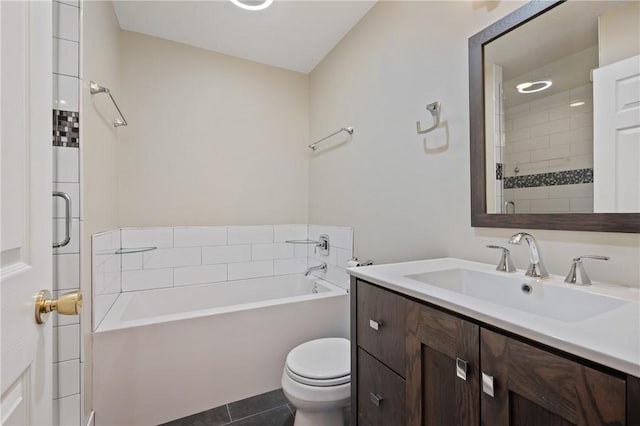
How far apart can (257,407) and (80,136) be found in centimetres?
174

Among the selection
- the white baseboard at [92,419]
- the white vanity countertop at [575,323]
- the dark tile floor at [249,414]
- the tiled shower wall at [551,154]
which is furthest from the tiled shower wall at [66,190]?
the tiled shower wall at [551,154]

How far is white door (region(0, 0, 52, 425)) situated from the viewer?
0.47 meters

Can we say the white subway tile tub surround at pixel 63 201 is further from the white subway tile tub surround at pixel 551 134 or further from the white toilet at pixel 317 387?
the white subway tile tub surround at pixel 551 134

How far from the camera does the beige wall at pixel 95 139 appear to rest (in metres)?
1.35

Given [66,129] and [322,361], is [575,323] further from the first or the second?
[66,129]

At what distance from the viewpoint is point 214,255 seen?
2.56 metres

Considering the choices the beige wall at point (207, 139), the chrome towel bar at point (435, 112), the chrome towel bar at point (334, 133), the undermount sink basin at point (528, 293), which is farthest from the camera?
the beige wall at point (207, 139)

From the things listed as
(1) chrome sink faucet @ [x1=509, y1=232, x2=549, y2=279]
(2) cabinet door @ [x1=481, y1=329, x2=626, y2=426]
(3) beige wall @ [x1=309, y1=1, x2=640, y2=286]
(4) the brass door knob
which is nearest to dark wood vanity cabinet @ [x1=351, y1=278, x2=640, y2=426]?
(2) cabinet door @ [x1=481, y1=329, x2=626, y2=426]

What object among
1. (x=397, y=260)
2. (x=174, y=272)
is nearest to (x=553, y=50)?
(x=397, y=260)

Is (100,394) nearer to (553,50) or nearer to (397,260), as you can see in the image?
(397,260)

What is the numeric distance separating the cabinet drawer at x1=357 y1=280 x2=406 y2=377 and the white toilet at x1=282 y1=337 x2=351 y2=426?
372 mm

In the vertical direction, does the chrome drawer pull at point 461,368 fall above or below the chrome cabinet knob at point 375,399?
above

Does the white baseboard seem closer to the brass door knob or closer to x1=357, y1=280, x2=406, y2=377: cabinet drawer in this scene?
the brass door knob

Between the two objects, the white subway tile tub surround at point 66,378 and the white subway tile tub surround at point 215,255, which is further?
the white subway tile tub surround at point 215,255
